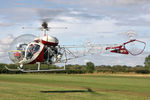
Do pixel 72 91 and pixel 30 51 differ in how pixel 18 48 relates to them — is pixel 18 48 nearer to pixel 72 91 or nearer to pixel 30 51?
pixel 30 51

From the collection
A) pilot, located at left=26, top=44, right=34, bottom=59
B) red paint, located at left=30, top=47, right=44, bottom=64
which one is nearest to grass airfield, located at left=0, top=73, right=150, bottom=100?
red paint, located at left=30, top=47, right=44, bottom=64

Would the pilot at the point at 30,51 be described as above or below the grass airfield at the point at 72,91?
above

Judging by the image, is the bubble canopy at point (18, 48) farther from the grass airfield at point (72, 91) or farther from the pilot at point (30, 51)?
the grass airfield at point (72, 91)

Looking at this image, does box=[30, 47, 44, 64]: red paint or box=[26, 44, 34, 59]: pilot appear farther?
box=[30, 47, 44, 64]: red paint

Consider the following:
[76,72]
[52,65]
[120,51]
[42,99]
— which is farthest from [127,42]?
[76,72]

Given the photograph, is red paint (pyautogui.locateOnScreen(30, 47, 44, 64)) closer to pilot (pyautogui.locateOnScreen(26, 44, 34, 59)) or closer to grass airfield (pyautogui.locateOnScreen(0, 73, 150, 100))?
pilot (pyautogui.locateOnScreen(26, 44, 34, 59))

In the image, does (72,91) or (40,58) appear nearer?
(40,58)

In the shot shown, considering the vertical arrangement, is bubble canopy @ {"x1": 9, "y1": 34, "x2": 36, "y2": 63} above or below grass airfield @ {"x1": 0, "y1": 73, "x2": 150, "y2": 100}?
above

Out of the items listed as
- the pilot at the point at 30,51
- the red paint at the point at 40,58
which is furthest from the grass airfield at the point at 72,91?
the pilot at the point at 30,51

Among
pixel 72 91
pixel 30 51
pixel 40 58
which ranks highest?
pixel 30 51

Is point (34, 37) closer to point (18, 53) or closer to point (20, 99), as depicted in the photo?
point (18, 53)

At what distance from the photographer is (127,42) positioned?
1337 inches

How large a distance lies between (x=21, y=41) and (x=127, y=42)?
12729 millimetres

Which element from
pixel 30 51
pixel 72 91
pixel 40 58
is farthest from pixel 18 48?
pixel 72 91
